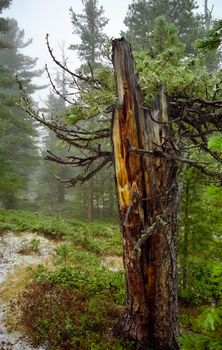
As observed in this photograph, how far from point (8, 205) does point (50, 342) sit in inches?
727

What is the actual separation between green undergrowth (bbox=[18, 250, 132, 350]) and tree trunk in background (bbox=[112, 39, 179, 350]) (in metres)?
0.90

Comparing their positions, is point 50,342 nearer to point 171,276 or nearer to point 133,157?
point 171,276

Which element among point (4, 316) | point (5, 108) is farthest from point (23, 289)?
point (5, 108)

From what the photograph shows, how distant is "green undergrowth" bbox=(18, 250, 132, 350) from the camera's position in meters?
5.64

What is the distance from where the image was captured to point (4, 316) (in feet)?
21.9

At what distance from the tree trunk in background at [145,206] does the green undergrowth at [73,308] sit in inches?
35.3

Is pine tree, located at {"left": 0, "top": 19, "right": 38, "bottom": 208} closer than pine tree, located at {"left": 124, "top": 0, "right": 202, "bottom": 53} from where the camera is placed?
Yes

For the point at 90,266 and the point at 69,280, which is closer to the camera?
the point at 69,280

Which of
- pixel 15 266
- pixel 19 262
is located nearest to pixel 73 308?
pixel 15 266

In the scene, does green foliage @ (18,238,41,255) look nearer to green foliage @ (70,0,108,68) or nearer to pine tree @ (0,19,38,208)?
pine tree @ (0,19,38,208)

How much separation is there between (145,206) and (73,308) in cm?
344

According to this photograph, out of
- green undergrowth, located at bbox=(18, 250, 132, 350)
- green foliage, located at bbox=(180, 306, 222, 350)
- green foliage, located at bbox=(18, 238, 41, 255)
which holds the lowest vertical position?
green undergrowth, located at bbox=(18, 250, 132, 350)

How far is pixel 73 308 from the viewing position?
651 cm

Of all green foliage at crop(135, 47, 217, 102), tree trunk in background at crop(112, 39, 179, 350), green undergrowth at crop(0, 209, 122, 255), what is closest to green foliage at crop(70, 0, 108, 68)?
green undergrowth at crop(0, 209, 122, 255)
